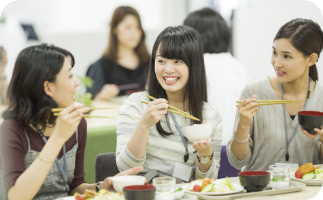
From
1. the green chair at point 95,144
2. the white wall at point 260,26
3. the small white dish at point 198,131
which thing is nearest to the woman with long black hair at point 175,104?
the small white dish at point 198,131

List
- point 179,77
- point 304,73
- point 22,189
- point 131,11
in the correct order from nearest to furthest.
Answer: point 22,189 < point 179,77 < point 304,73 < point 131,11

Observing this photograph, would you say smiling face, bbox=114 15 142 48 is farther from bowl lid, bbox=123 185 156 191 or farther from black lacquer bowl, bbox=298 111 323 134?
bowl lid, bbox=123 185 156 191

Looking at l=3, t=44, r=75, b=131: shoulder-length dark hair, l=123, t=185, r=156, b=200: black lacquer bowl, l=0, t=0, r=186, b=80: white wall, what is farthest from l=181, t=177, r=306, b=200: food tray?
l=0, t=0, r=186, b=80: white wall

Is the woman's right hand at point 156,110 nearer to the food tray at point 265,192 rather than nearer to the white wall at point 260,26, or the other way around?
the food tray at point 265,192

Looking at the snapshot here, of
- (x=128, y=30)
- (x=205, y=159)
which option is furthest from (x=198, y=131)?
(x=128, y=30)

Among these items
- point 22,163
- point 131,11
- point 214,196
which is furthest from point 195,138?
point 131,11

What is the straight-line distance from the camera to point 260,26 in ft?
13.5

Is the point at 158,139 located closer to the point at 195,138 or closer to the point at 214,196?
the point at 195,138

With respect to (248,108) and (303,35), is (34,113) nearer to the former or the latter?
(248,108)

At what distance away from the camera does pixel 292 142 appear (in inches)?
76.4

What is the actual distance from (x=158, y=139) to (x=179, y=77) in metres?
0.33

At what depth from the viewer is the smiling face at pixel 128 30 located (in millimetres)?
4395

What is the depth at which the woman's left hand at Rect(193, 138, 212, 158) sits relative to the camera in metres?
1.51

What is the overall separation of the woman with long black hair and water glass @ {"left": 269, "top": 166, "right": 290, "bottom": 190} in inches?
12.6
